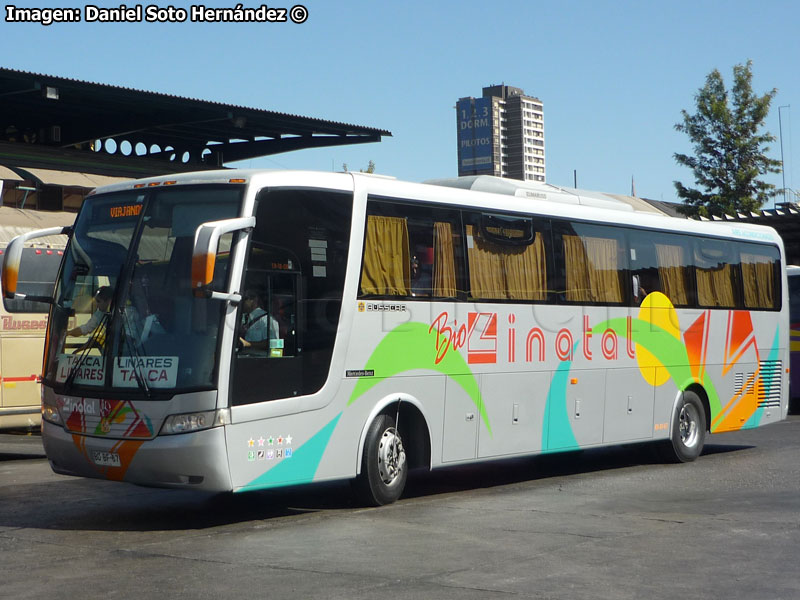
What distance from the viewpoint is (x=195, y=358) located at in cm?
973

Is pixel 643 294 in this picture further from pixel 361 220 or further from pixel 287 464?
pixel 287 464

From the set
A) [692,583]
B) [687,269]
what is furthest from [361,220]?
[687,269]

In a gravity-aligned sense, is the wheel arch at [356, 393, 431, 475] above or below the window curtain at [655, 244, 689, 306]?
below

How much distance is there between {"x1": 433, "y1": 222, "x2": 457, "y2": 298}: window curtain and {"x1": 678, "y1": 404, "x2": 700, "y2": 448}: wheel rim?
516 cm

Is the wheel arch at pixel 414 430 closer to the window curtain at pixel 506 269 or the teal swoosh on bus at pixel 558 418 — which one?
the window curtain at pixel 506 269

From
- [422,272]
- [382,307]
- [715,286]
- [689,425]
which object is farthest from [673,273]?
[382,307]

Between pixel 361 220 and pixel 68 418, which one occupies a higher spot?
pixel 361 220

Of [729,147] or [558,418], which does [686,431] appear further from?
[729,147]

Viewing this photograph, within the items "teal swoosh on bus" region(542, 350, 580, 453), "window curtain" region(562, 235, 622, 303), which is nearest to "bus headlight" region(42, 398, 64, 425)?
"teal swoosh on bus" region(542, 350, 580, 453)

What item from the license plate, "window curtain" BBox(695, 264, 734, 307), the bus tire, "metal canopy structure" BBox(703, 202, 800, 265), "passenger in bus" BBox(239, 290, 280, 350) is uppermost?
"metal canopy structure" BBox(703, 202, 800, 265)

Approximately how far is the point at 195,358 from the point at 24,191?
18.7 m

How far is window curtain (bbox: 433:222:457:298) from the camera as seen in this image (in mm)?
12039

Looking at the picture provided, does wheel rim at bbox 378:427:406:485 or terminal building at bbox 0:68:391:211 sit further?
terminal building at bbox 0:68:391:211

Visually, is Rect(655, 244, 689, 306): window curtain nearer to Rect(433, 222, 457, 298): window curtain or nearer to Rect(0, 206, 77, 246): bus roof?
Rect(433, 222, 457, 298): window curtain
